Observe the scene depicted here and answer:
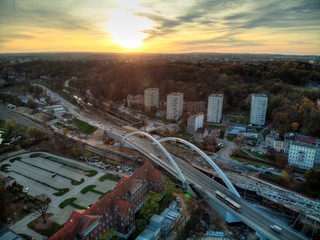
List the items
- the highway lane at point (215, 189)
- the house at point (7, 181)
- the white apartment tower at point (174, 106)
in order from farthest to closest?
the white apartment tower at point (174, 106)
the house at point (7, 181)
the highway lane at point (215, 189)

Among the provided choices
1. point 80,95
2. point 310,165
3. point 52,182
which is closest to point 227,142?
point 310,165

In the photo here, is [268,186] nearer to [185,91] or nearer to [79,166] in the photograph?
[79,166]

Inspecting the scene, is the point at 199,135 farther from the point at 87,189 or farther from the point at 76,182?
the point at 76,182

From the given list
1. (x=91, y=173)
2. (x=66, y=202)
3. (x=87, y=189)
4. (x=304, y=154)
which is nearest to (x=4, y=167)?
(x=91, y=173)

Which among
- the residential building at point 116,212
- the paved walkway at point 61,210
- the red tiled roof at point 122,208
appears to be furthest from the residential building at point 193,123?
the red tiled roof at point 122,208

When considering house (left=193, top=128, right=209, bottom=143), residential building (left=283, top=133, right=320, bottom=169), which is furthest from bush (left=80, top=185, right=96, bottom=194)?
residential building (left=283, top=133, right=320, bottom=169)

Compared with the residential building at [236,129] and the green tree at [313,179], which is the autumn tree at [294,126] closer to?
the residential building at [236,129]
